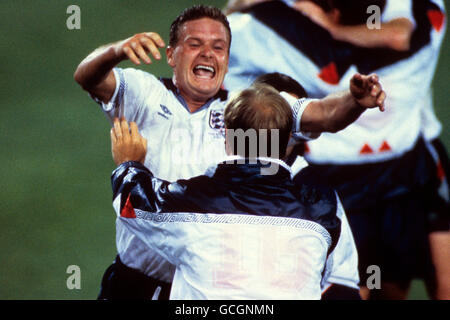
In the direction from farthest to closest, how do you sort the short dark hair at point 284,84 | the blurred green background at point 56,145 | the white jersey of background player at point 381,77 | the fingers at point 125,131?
the white jersey of background player at point 381,77 < the blurred green background at point 56,145 < the short dark hair at point 284,84 < the fingers at point 125,131

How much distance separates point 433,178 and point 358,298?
1171 mm

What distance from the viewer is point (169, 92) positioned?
2.15 metres

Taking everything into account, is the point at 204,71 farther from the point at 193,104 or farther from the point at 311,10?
the point at 311,10

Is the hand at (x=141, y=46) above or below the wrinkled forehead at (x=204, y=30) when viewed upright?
below

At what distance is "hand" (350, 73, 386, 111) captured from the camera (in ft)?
5.69

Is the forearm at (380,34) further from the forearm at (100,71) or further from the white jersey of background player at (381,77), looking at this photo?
the forearm at (100,71)

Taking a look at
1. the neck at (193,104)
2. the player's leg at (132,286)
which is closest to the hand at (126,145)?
the neck at (193,104)

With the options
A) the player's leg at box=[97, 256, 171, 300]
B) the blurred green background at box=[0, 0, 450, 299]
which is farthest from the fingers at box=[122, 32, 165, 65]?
the blurred green background at box=[0, 0, 450, 299]

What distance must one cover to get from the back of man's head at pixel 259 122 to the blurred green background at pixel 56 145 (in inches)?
50.4

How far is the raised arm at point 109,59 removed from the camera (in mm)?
1750

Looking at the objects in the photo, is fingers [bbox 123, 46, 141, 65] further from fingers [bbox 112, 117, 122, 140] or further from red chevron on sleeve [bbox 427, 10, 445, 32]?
red chevron on sleeve [bbox 427, 10, 445, 32]

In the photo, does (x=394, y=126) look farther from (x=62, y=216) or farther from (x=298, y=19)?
(x=62, y=216)

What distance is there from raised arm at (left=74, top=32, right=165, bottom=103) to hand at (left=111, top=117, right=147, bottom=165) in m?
0.15

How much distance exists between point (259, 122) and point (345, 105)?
35 cm
